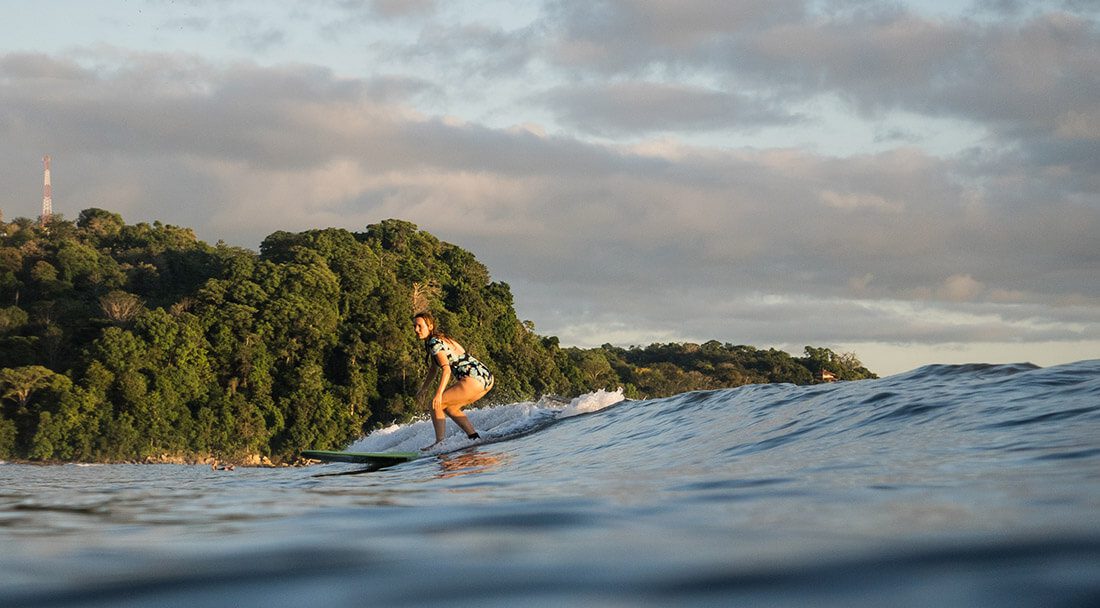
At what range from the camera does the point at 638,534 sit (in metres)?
3.47

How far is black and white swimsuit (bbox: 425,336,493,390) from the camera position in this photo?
13.8m

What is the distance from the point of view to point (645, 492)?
506cm

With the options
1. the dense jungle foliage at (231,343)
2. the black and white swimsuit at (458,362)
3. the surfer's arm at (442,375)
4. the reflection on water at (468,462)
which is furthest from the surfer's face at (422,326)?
the dense jungle foliage at (231,343)

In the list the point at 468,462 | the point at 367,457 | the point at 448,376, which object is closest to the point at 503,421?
the point at 448,376

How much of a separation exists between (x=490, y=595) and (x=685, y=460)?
211 inches

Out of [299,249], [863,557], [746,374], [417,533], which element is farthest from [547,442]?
[746,374]

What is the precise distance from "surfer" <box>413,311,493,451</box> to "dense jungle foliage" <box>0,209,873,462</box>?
32.0 meters

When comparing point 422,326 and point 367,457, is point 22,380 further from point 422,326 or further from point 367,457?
point 367,457

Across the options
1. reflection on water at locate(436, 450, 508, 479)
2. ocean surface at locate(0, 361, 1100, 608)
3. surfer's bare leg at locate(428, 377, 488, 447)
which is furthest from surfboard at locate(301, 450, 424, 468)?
ocean surface at locate(0, 361, 1100, 608)

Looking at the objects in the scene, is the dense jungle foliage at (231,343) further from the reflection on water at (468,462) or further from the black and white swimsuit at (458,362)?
the reflection on water at (468,462)

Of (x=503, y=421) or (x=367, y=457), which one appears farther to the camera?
(x=503, y=421)

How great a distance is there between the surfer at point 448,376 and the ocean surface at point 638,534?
6118mm

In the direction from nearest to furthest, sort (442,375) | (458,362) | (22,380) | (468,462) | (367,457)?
(468,462) < (367,457) < (442,375) < (458,362) < (22,380)

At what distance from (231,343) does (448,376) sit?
45.2 metres
